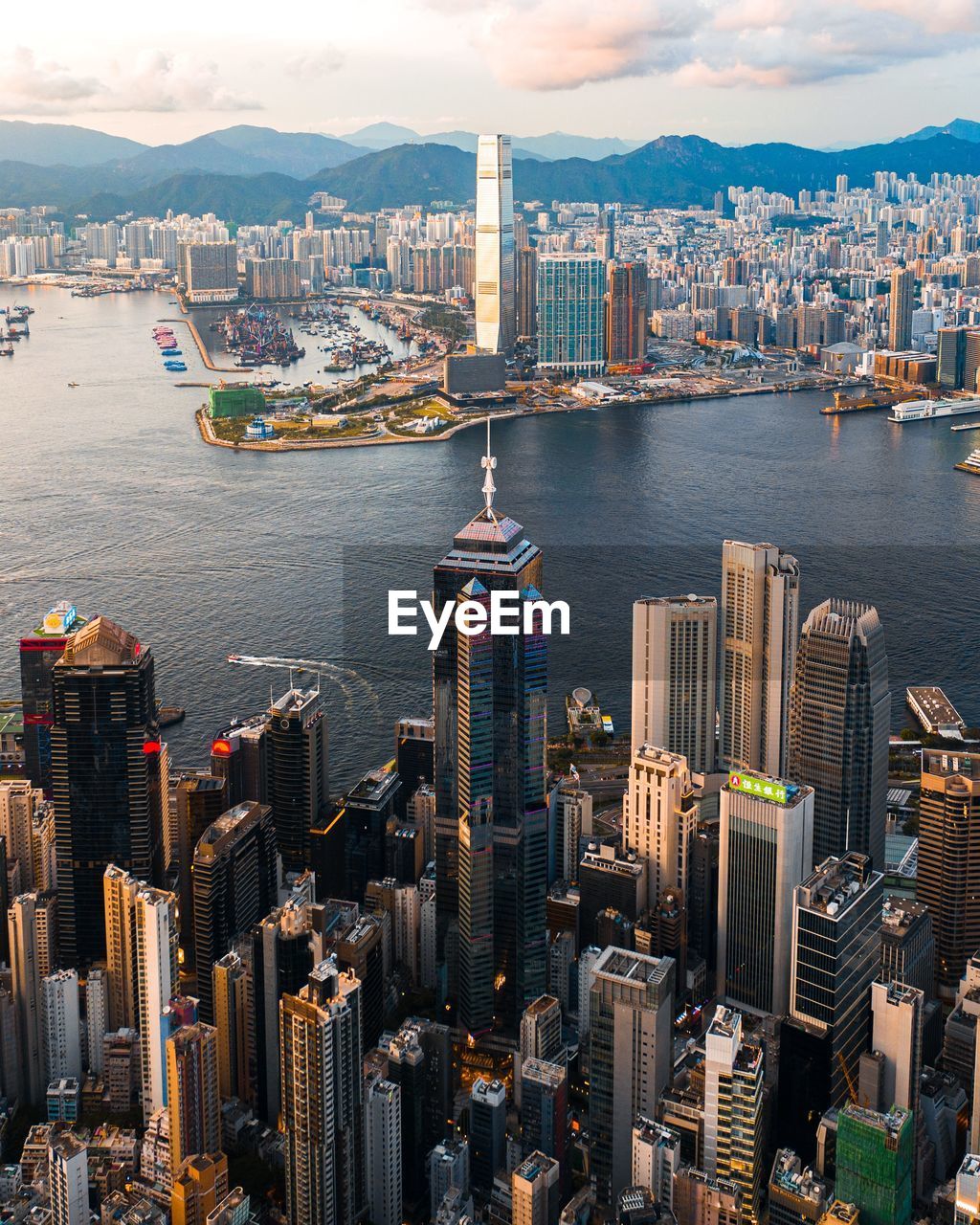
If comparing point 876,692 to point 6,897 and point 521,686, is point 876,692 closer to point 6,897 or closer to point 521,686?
point 521,686

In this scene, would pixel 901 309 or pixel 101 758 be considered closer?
pixel 101 758

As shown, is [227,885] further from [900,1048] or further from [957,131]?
[957,131]

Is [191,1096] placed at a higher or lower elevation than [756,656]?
lower

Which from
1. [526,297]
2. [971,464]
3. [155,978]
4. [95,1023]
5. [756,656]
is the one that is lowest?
[95,1023]

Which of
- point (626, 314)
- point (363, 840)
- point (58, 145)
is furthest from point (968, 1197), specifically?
point (58, 145)

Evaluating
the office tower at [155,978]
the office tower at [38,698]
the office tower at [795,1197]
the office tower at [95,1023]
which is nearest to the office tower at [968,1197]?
the office tower at [795,1197]

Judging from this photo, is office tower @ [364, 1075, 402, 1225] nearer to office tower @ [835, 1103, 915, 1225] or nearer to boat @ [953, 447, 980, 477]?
office tower @ [835, 1103, 915, 1225]

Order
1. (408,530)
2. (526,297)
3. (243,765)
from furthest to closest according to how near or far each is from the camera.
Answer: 1. (526,297)
2. (408,530)
3. (243,765)

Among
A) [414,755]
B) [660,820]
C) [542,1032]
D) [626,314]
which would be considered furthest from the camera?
[626,314]

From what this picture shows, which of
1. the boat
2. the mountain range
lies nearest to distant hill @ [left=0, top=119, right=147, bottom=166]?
the mountain range
